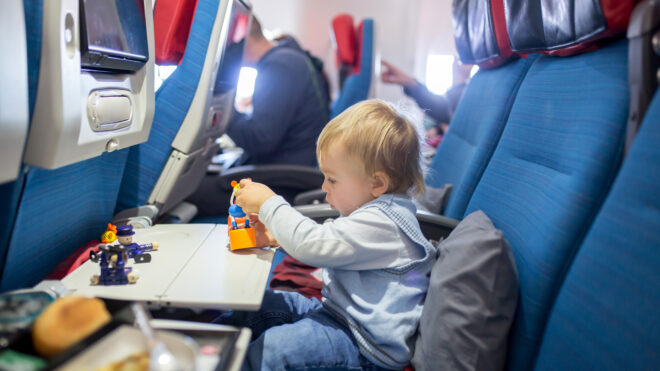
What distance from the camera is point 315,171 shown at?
2150mm

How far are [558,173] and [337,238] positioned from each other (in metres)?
0.47

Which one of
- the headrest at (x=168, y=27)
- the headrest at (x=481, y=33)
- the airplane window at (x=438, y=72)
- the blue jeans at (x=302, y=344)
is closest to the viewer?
the blue jeans at (x=302, y=344)

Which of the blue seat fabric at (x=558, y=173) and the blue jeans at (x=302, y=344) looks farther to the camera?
the blue jeans at (x=302, y=344)

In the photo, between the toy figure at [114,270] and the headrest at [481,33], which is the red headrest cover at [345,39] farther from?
the toy figure at [114,270]

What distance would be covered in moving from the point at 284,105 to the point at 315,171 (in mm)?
363

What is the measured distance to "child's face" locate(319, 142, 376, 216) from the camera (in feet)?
3.55

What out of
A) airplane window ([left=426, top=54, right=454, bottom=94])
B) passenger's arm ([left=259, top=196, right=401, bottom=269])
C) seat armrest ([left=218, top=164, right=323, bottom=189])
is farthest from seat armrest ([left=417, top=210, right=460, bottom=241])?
airplane window ([left=426, top=54, right=454, bottom=94])

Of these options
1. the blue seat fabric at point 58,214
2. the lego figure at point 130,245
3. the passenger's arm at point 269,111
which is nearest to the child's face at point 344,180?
the lego figure at point 130,245

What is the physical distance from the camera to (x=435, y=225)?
1.37 metres

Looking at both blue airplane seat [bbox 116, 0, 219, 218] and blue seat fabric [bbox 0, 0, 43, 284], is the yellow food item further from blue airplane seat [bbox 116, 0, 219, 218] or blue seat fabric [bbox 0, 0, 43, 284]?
blue airplane seat [bbox 116, 0, 219, 218]

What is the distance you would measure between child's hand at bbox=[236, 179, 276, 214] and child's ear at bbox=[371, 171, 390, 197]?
0.81ft

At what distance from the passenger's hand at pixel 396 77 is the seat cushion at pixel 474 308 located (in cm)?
256

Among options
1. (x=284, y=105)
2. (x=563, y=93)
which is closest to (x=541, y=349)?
(x=563, y=93)

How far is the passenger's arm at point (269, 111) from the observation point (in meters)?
2.19
